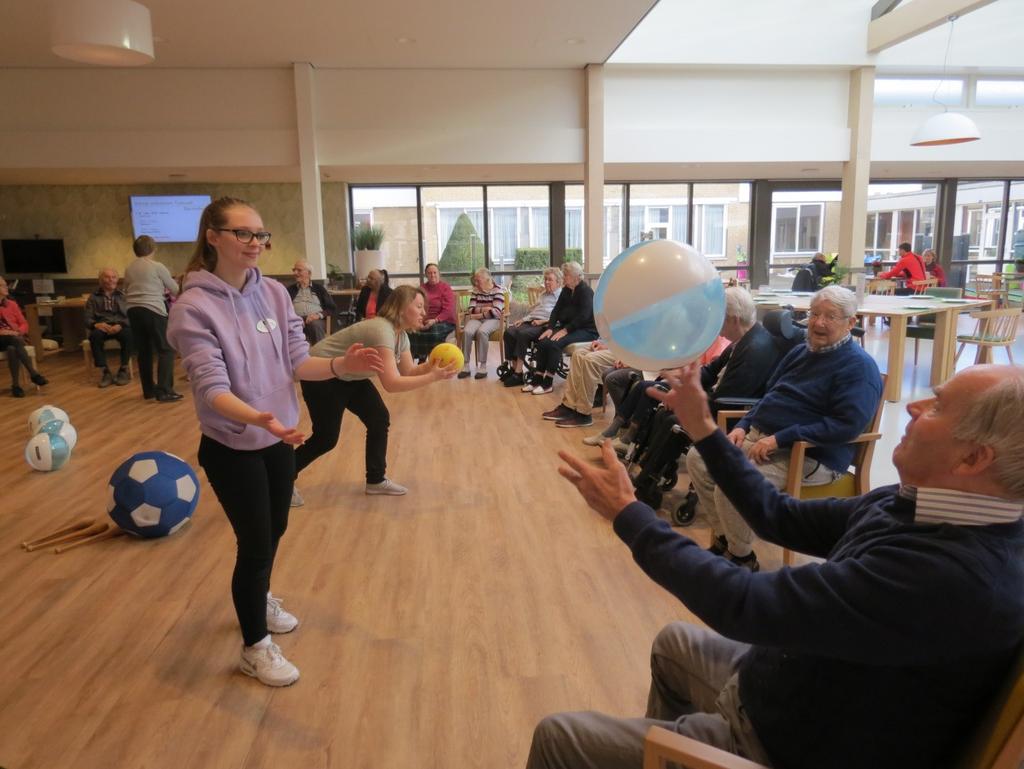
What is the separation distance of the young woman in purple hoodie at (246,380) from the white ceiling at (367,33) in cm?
540

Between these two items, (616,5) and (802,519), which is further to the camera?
(616,5)

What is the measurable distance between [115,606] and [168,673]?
0.63 m

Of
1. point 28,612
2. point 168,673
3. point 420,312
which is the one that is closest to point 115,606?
point 28,612

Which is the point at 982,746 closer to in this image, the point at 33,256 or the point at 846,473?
the point at 846,473

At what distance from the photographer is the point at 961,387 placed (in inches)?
Result: 41.2

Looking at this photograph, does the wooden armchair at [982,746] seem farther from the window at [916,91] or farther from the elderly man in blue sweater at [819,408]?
the window at [916,91]

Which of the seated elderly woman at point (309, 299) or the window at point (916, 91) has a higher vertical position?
the window at point (916, 91)

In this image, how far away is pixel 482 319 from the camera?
7.98 meters

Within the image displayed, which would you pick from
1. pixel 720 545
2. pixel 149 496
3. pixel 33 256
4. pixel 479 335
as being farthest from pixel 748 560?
pixel 33 256

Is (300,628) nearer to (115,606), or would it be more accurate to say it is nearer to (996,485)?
(115,606)

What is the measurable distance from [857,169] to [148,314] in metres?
9.10

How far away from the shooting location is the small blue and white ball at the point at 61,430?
4548 millimetres

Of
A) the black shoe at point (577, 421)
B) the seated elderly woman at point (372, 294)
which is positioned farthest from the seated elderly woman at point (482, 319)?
the black shoe at point (577, 421)

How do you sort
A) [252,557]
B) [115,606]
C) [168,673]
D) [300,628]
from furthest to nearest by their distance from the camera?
[115,606], [300,628], [168,673], [252,557]
